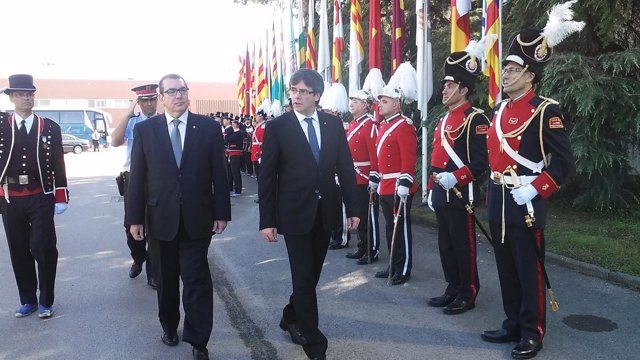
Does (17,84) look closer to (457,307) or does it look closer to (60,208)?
(60,208)

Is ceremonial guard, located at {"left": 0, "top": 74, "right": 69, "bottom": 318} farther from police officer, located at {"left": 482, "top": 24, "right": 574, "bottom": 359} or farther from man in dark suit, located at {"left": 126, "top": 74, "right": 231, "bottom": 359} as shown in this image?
police officer, located at {"left": 482, "top": 24, "right": 574, "bottom": 359}

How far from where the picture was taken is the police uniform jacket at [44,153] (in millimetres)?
4984

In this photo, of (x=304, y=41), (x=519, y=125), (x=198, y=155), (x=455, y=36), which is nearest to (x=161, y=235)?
(x=198, y=155)

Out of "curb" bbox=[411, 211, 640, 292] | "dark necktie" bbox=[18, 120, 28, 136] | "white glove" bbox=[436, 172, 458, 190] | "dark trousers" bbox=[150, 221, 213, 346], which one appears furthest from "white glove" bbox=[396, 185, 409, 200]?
"dark necktie" bbox=[18, 120, 28, 136]

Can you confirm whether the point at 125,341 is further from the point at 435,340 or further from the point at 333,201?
the point at 435,340

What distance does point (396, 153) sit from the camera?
6043 mm

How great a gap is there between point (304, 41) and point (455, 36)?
9047mm

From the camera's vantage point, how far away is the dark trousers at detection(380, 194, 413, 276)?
599cm

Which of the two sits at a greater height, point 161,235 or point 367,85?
point 367,85

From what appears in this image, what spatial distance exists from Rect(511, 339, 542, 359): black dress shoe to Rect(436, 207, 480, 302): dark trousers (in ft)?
3.43

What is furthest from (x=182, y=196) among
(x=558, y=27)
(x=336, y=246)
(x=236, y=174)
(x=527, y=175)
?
(x=236, y=174)

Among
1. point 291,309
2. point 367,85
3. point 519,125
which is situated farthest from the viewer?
point 367,85

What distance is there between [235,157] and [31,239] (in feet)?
32.4

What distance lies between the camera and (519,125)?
3996mm
